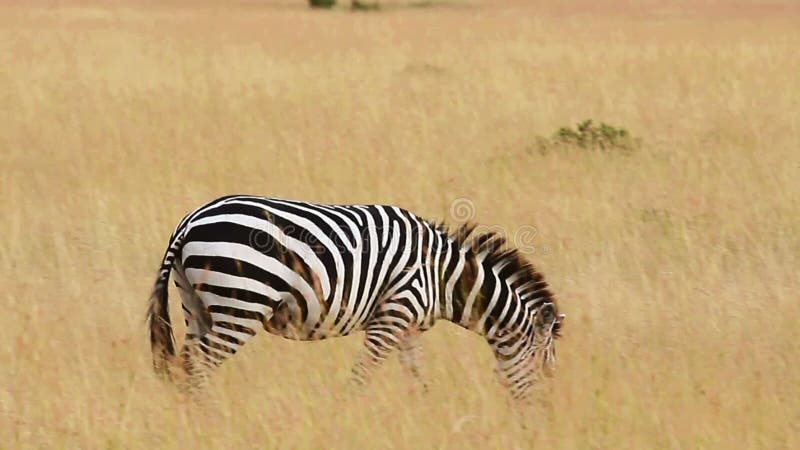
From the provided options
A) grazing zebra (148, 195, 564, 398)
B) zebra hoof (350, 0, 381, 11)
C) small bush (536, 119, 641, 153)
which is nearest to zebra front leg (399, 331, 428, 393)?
grazing zebra (148, 195, 564, 398)

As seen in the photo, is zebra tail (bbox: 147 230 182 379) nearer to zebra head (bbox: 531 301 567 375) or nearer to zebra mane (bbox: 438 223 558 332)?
zebra mane (bbox: 438 223 558 332)

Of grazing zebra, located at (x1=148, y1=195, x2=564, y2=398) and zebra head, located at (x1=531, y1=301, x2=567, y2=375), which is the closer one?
grazing zebra, located at (x1=148, y1=195, x2=564, y2=398)

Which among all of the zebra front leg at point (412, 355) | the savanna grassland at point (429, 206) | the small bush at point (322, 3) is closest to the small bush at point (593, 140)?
the savanna grassland at point (429, 206)

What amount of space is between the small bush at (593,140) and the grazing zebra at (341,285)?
5.49 metres

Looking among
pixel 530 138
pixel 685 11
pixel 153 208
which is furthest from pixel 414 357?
pixel 685 11

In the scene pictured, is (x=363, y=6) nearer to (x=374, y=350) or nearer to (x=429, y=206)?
(x=429, y=206)

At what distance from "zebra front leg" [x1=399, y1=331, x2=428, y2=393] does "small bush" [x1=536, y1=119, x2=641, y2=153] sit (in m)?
5.58

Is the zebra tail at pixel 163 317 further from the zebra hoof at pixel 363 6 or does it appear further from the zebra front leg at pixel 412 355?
the zebra hoof at pixel 363 6

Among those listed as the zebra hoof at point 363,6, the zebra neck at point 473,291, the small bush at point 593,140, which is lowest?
the zebra neck at point 473,291

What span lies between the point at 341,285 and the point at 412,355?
48cm

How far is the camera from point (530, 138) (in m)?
11.5

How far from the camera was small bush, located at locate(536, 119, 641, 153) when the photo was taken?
10664mm

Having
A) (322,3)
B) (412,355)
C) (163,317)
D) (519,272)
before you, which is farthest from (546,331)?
(322,3)

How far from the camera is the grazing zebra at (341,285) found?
477cm
